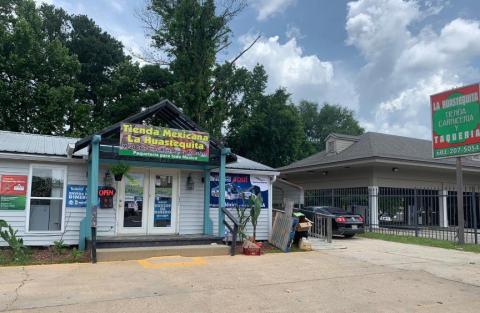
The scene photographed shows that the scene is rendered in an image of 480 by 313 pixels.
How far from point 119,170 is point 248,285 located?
5657mm

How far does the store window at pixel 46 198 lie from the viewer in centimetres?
1146

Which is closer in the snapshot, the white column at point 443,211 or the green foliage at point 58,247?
the green foliage at point 58,247

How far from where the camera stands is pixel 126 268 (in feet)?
30.1

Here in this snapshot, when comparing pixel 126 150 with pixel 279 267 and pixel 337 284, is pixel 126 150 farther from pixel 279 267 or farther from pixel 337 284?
pixel 337 284

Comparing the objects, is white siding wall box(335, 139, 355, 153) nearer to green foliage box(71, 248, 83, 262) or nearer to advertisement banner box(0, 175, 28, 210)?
green foliage box(71, 248, 83, 262)

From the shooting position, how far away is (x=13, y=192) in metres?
11.2

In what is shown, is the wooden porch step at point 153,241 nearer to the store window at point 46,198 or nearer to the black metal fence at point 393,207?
the store window at point 46,198

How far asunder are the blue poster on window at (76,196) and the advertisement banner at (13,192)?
112 cm

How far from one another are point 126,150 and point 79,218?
2651mm

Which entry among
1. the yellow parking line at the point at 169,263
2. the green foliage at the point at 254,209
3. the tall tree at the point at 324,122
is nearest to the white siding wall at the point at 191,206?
the green foliage at the point at 254,209

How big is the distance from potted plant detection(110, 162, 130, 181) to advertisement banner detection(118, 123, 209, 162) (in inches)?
36.9

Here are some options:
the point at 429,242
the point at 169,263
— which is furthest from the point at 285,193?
the point at 169,263

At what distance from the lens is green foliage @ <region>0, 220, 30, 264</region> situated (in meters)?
9.76

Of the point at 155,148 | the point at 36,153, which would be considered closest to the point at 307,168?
the point at 155,148
